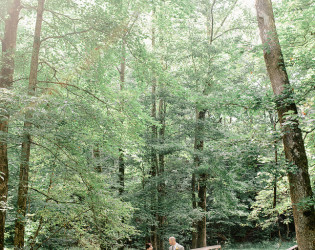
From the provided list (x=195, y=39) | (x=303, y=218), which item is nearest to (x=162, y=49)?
(x=195, y=39)

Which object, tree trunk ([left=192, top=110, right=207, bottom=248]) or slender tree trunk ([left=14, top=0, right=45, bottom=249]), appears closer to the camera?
slender tree trunk ([left=14, top=0, right=45, bottom=249])

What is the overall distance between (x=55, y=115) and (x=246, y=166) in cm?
400

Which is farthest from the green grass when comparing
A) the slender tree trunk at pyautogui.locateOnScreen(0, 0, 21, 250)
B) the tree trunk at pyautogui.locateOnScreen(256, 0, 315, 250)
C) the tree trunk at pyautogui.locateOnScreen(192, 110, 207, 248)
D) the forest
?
the slender tree trunk at pyautogui.locateOnScreen(0, 0, 21, 250)

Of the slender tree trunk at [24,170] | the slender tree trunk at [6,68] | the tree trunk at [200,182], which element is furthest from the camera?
the tree trunk at [200,182]

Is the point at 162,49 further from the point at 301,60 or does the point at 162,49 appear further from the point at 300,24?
the point at 301,60

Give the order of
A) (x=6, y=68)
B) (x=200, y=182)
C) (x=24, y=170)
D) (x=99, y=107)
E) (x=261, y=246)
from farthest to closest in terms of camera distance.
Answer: (x=261, y=246) < (x=200, y=182) < (x=99, y=107) < (x=6, y=68) < (x=24, y=170)

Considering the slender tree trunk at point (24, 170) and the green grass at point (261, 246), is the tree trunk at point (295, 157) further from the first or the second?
the green grass at point (261, 246)

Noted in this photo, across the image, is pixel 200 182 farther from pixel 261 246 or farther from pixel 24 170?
pixel 261 246

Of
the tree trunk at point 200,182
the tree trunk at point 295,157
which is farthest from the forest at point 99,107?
the tree trunk at point 200,182

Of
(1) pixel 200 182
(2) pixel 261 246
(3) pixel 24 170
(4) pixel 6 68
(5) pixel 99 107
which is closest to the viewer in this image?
(3) pixel 24 170

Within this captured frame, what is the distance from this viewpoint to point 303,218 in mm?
4930

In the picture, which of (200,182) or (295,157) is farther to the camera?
(200,182)

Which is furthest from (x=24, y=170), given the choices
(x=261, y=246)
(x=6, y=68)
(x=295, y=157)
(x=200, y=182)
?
(x=261, y=246)

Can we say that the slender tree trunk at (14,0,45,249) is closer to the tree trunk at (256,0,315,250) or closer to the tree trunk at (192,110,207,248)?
the tree trunk at (256,0,315,250)
